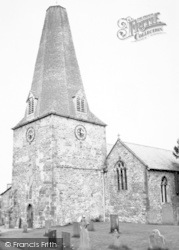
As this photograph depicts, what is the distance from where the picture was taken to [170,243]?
14.7 metres

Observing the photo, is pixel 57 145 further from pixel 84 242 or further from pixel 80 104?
pixel 84 242

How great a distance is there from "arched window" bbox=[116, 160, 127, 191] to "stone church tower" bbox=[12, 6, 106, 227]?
2002 mm

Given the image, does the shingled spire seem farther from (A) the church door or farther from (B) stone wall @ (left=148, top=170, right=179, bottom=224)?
(A) the church door

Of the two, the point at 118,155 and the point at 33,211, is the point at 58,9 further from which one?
the point at 33,211

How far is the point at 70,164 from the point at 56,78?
28.8 ft

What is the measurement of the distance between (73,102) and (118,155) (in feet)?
22.3

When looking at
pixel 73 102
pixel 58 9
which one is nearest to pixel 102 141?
pixel 73 102

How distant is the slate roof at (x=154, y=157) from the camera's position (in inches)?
1078

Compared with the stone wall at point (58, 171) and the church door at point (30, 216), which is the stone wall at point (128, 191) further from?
the church door at point (30, 216)

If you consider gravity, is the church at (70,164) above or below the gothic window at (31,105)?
below

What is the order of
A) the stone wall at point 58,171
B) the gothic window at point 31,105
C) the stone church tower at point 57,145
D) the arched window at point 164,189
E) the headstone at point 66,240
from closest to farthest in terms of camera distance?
the headstone at point 66,240 < the stone wall at point 58,171 < the stone church tower at point 57,145 < the arched window at point 164,189 < the gothic window at point 31,105

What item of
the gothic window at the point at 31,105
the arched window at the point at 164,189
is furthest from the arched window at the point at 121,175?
the gothic window at the point at 31,105

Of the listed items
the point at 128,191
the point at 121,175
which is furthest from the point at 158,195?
the point at 121,175

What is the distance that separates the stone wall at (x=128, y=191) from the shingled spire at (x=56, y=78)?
14.4ft
